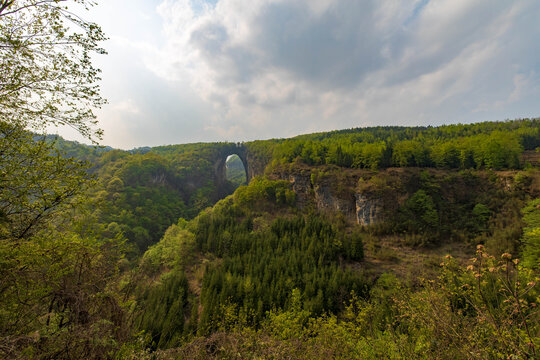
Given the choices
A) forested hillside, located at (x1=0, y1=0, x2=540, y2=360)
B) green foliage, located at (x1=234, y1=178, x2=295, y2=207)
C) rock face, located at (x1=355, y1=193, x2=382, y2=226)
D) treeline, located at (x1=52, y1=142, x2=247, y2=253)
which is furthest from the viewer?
green foliage, located at (x1=234, y1=178, x2=295, y2=207)

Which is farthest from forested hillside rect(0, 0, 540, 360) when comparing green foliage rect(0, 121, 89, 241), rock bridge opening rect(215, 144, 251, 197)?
rock bridge opening rect(215, 144, 251, 197)

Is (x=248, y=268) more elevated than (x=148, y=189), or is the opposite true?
(x=148, y=189)

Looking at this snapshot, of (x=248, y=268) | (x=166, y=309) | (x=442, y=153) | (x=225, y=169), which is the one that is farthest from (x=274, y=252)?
(x=225, y=169)

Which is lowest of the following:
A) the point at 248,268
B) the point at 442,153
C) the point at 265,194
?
the point at 248,268

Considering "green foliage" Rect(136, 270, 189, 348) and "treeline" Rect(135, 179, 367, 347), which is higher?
"treeline" Rect(135, 179, 367, 347)

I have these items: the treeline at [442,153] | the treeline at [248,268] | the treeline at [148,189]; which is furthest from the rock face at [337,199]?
the treeline at [148,189]

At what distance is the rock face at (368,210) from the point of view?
33.3 metres

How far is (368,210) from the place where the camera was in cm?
3397

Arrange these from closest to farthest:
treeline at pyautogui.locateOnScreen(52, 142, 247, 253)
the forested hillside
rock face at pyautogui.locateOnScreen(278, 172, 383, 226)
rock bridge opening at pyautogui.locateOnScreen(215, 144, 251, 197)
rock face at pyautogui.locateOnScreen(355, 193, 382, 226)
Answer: the forested hillside < rock face at pyautogui.locateOnScreen(355, 193, 382, 226) < rock face at pyautogui.locateOnScreen(278, 172, 383, 226) < treeline at pyautogui.locateOnScreen(52, 142, 247, 253) < rock bridge opening at pyautogui.locateOnScreen(215, 144, 251, 197)

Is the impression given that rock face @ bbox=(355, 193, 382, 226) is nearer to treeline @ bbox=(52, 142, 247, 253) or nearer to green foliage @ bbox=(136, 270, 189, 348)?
green foliage @ bbox=(136, 270, 189, 348)

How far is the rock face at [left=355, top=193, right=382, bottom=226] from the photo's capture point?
33.3 meters

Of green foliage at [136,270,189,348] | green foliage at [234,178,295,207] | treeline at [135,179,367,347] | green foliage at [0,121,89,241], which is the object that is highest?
green foliage at [0,121,89,241]

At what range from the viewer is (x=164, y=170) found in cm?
6681

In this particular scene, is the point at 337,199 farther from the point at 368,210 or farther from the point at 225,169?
the point at 225,169
